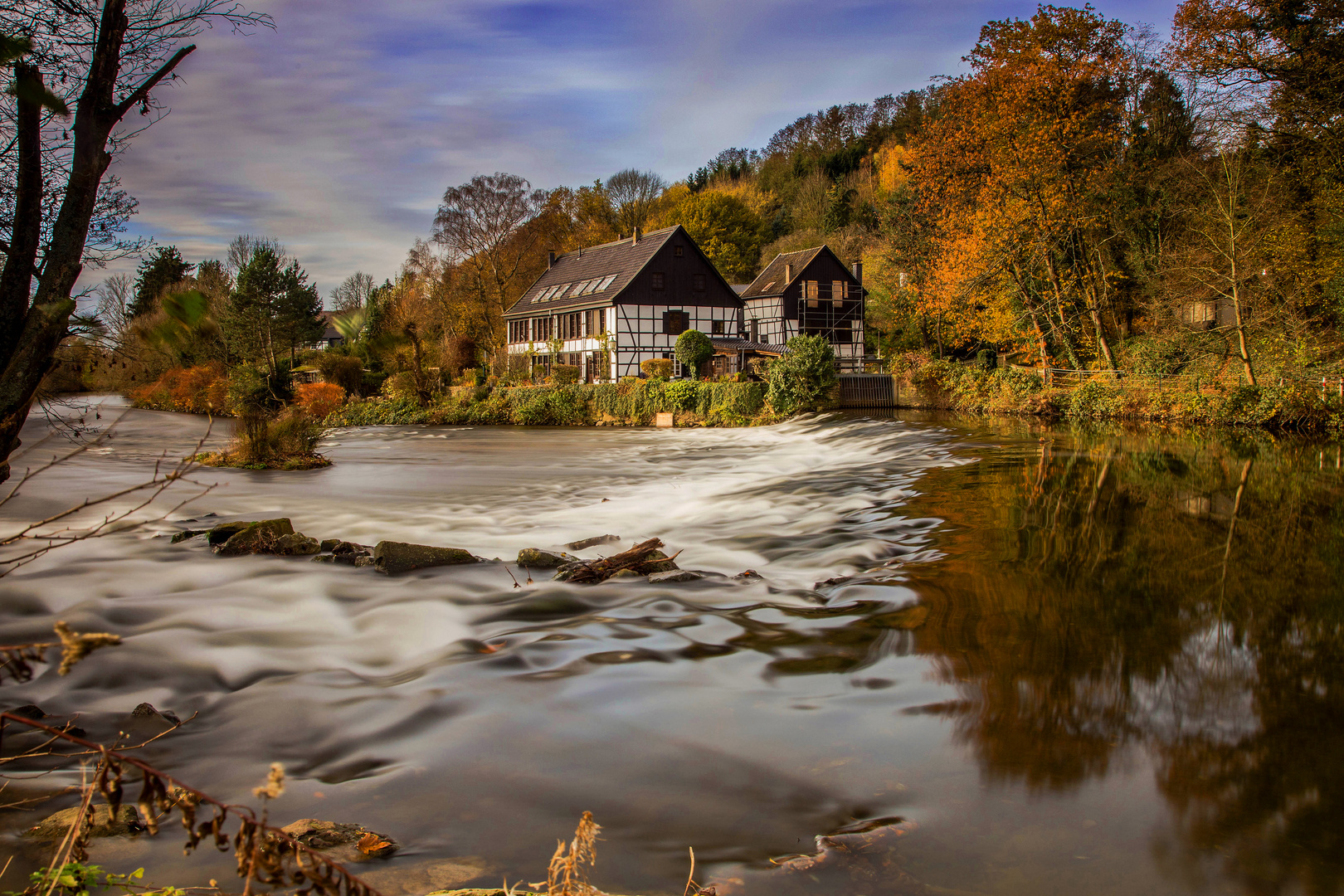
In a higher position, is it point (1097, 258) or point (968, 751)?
point (1097, 258)

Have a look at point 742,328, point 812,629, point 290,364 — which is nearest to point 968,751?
point 812,629

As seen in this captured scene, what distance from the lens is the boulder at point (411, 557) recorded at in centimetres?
925

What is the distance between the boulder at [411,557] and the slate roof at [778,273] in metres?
44.8

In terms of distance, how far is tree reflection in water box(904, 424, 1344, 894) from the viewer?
4109mm

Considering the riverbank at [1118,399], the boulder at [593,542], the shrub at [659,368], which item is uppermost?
the shrub at [659,368]

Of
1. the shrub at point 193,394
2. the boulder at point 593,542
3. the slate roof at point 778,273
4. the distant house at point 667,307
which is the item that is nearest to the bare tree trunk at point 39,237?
the boulder at point 593,542

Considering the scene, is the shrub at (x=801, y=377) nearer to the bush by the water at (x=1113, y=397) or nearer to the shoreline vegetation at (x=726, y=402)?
the shoreline vegetation at (x=726, y=402)

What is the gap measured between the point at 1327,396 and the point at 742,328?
30.7 metres

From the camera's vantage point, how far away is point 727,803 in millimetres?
4242

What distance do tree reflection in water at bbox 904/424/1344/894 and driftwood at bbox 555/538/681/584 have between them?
2.78 metres

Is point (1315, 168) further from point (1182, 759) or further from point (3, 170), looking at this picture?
point (3, 170)

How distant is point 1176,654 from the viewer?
6.21 m

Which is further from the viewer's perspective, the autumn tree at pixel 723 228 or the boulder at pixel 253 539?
the autumn tree at pixel 723 228

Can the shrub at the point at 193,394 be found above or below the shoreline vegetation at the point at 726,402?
above
